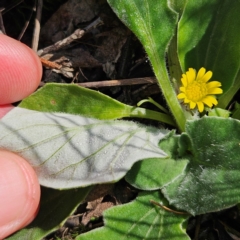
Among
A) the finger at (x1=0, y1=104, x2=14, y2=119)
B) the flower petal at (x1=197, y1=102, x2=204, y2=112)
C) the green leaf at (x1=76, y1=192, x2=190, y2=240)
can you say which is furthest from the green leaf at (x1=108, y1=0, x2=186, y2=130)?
the finger at (x1=0, y1=104, x2=14, y2=119)

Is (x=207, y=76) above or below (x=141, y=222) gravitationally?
above

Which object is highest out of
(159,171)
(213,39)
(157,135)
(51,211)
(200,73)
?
(213,39)

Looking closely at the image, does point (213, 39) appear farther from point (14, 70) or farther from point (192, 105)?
point (14, 70)

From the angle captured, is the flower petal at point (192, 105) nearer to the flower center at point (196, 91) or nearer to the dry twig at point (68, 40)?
the flower center at point (196, 91)

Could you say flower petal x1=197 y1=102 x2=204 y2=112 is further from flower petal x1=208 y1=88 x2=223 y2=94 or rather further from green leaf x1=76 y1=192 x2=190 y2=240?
green leaf x1=76 y1=192 x2=190 y2=240

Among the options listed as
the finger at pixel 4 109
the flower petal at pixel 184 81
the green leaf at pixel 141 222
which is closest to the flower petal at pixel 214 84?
the flower petal at pixel 184 81

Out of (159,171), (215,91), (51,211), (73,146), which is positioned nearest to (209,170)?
(159,171)

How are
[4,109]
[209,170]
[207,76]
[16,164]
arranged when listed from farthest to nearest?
[4,109]
[207,76]
[209,170]
[16,164]
